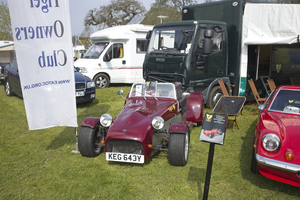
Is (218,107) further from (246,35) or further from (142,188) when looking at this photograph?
(142,188)

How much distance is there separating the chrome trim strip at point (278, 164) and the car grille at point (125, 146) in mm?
1865

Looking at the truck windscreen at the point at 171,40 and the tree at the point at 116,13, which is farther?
the tree at the point at 116,13

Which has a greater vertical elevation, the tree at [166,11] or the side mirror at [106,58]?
the tree at [166,11]

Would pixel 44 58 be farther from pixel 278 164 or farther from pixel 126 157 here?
pixel 278 164

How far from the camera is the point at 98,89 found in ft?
39.4

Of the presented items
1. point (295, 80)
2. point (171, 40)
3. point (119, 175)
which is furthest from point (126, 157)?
point (295, 80)

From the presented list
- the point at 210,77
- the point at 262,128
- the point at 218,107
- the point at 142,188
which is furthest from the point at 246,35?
the point at 142,188

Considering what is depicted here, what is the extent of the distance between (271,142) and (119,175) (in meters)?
2.47

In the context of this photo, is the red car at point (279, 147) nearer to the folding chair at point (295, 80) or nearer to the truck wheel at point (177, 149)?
the truck wheel at point (177, 149)

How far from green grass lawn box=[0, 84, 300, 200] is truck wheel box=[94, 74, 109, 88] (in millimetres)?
6558

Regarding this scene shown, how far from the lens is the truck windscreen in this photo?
7477 millimetres

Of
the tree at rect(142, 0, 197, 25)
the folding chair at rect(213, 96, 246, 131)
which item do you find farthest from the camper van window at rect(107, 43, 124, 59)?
the tree at rect(142, 0, 197, 25)

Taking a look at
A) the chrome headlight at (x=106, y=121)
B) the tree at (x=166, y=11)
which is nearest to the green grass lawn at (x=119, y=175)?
the chrome headlight at (x=106, y=121)

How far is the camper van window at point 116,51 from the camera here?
12.4 meters
